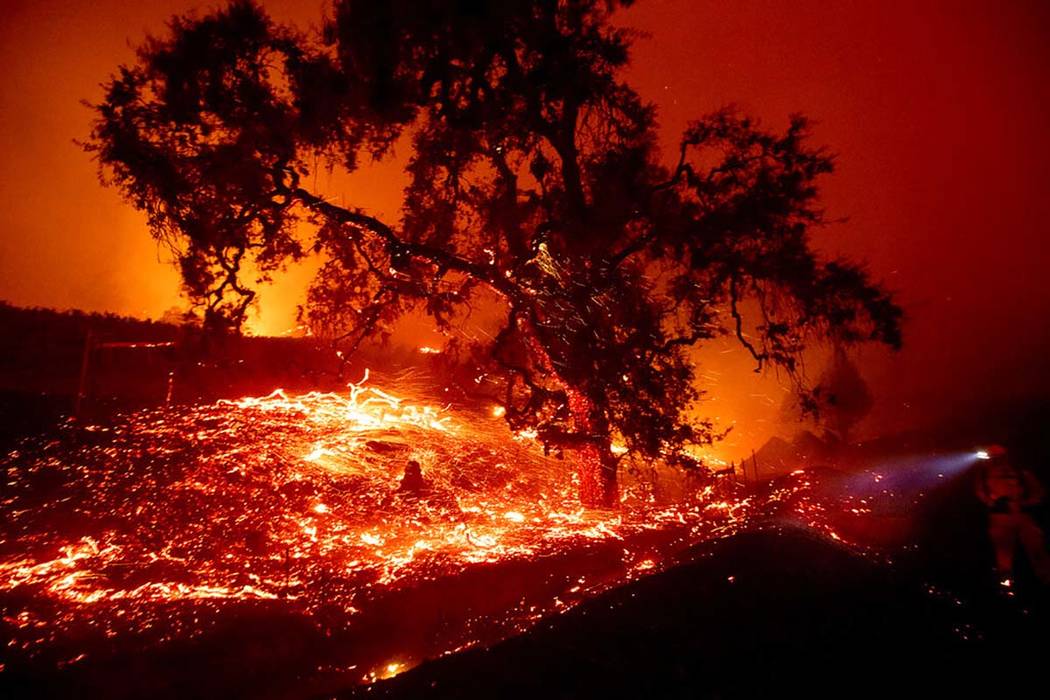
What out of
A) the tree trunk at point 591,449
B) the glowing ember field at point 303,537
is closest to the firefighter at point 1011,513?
the glowing ember field at point 303,537

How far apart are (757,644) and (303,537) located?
692 cm

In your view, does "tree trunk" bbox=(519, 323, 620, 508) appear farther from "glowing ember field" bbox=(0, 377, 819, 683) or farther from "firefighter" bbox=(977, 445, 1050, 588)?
"firefighter" bbox=(977, 445, 1050, 588)

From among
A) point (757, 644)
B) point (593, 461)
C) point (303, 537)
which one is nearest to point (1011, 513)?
point (593, 461)

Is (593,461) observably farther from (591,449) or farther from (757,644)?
(757,644)

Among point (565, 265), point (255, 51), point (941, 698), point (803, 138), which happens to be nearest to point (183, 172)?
point (255, 51)

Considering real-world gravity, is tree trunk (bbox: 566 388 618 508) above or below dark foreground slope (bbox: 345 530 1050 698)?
above

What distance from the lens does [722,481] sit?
50.9 feet

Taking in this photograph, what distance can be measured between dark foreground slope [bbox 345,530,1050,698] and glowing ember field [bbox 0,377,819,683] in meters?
0.84

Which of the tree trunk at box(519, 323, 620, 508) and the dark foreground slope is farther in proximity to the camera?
the tree trunk at box(519, 323, 620, 508)

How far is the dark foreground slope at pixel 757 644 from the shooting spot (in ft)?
11.2

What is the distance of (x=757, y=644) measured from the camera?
151 inches

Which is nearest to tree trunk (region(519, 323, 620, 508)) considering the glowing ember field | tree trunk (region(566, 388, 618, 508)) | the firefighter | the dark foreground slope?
tree trunk (region(566, 388, 618, 508))

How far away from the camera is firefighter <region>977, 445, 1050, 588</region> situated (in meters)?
7.97

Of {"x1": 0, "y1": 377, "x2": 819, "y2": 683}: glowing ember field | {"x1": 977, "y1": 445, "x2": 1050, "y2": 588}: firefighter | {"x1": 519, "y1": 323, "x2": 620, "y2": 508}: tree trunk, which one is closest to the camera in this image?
{"x1": 0, "y1": 377, "x2": 819, "y2": 683}: glowing ember field
